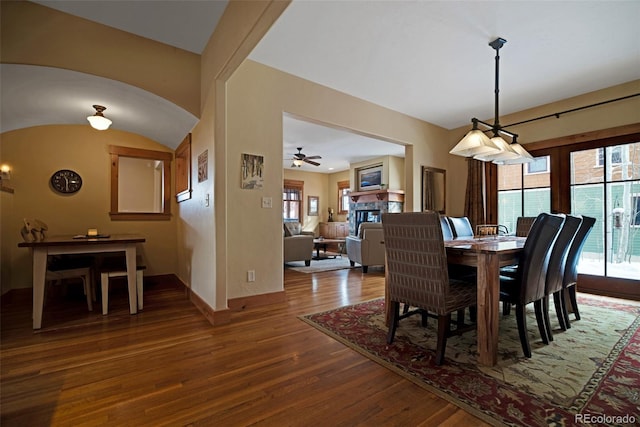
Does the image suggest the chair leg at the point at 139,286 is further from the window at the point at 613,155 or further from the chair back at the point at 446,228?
the window at the point at 613,155

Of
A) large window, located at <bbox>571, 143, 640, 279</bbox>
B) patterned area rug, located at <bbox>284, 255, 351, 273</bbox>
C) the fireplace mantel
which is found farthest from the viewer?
the fireplace mantel

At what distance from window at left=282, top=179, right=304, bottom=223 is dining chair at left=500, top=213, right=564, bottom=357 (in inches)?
307

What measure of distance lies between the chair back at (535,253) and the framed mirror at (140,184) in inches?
177

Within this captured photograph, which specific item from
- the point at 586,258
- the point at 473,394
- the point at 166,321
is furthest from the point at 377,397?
the point at 586,258

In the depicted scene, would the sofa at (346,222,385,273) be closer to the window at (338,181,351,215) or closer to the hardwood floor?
the hardwood floor

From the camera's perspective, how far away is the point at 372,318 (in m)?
2.77

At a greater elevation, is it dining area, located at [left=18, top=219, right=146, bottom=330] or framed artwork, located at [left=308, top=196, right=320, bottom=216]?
framed artwork, located at [left=308, top=196, right=320, bottom=216]

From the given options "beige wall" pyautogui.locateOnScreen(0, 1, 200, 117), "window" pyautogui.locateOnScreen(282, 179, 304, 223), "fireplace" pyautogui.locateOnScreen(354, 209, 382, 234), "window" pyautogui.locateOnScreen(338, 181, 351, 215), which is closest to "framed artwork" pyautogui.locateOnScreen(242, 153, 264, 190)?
"beige wall" pyautogui.locateOnScreen(0, 1, 200, 117)

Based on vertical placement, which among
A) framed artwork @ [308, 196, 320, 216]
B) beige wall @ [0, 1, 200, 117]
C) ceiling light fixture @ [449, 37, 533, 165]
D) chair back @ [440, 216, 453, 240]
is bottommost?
chair back @ [440, 216, 453, 240]

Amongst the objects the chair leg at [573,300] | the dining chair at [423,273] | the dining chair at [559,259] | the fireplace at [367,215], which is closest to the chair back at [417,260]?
the dining chair at [423,273]

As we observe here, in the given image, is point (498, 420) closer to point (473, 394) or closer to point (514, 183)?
point (473, 394)

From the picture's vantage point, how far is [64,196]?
12.3 feet

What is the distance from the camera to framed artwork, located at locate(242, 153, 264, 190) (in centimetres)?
304

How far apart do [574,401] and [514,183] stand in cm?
389
